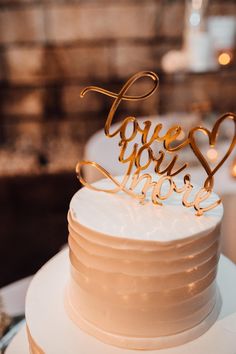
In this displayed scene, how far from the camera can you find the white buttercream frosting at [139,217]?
87cm

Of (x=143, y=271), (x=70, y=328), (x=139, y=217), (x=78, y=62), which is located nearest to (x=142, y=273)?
(x=143, y=271)

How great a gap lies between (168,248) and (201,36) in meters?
2.05

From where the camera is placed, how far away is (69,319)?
99 cm

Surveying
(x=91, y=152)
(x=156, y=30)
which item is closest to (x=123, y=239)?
(x=91, y=152)

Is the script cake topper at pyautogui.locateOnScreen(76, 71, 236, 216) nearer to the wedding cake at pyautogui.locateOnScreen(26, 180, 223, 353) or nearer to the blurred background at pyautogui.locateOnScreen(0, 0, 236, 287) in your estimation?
the wedding cake at pyautogui.locateOnScreen(26, 180, 223, 353)

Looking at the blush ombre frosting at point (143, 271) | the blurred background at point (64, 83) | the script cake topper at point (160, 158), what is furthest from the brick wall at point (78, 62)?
the blush ombre frosting at point (143, 271)

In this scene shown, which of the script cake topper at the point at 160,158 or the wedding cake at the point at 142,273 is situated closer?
the wedding cake at the point at 142,273

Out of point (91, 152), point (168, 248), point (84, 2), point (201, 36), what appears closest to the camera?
point (168, 248)

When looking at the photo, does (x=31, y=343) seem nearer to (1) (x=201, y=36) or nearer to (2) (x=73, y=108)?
(1) (x=201, y=36)

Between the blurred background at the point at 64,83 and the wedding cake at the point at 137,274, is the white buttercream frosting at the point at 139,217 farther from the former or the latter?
the blurred background at the point at 64,83

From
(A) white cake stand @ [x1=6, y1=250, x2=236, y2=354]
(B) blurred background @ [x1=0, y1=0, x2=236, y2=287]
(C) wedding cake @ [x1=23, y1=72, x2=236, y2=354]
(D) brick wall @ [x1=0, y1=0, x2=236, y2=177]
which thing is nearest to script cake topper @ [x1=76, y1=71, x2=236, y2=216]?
(C) wedding cake @ [x1=23, y1=72, x2=236, y2=354]

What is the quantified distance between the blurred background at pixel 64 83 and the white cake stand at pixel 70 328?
5.91ft

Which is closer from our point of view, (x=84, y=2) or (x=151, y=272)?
(x=151, y=272)

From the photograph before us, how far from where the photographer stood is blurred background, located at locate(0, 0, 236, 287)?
9.80 ft
